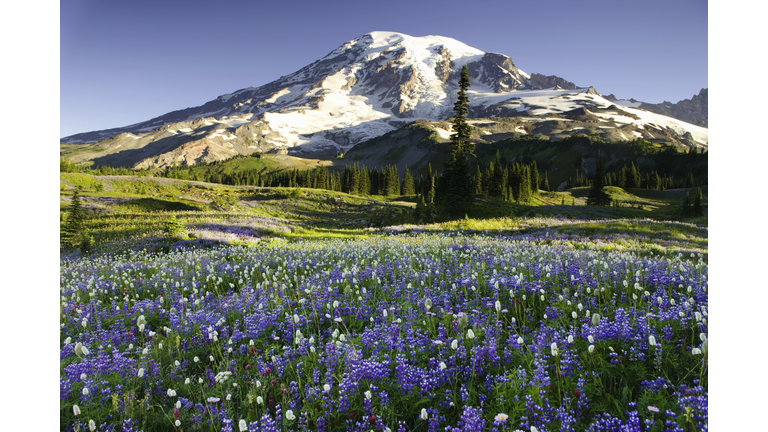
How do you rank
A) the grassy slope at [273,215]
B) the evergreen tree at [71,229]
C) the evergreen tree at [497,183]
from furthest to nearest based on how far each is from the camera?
the evergreen tree at [497,183]
the grassy slope at [273,215]
the evergreen tree at [71,229]

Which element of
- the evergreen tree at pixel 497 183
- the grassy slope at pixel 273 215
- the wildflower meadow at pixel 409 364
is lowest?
the wildflower meadow at pixel 409 364

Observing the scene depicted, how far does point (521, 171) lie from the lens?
82.2 metres

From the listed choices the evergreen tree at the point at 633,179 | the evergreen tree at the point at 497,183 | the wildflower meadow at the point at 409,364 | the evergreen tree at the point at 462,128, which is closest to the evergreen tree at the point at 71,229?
the wildflower meadow at the point at 409,364

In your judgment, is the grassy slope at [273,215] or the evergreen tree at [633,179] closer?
the grassy slope at [273,215]

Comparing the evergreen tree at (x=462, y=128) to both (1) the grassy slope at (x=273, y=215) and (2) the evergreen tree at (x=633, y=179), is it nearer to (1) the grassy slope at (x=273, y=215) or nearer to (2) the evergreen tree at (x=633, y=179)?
(1) the grassy slope at (x=273, y=215)

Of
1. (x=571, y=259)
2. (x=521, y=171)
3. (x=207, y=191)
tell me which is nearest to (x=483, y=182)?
(x=521, y=171)

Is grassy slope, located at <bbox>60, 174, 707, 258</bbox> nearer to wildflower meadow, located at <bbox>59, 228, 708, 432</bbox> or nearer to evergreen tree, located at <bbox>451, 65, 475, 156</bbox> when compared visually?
evergreen tree, located at <bbox>451, 65, 475, 156</bbox>

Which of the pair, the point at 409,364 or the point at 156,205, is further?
the point at 156,205

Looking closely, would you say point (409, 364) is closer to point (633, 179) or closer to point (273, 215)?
point (273, 215)

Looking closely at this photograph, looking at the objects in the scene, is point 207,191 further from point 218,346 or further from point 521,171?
point 521,171

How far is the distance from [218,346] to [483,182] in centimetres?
9663

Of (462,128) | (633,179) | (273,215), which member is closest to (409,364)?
(273,215)

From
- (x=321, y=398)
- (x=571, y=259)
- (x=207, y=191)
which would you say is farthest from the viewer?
(x=207, y=191)

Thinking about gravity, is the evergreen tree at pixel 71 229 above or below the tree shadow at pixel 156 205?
below
